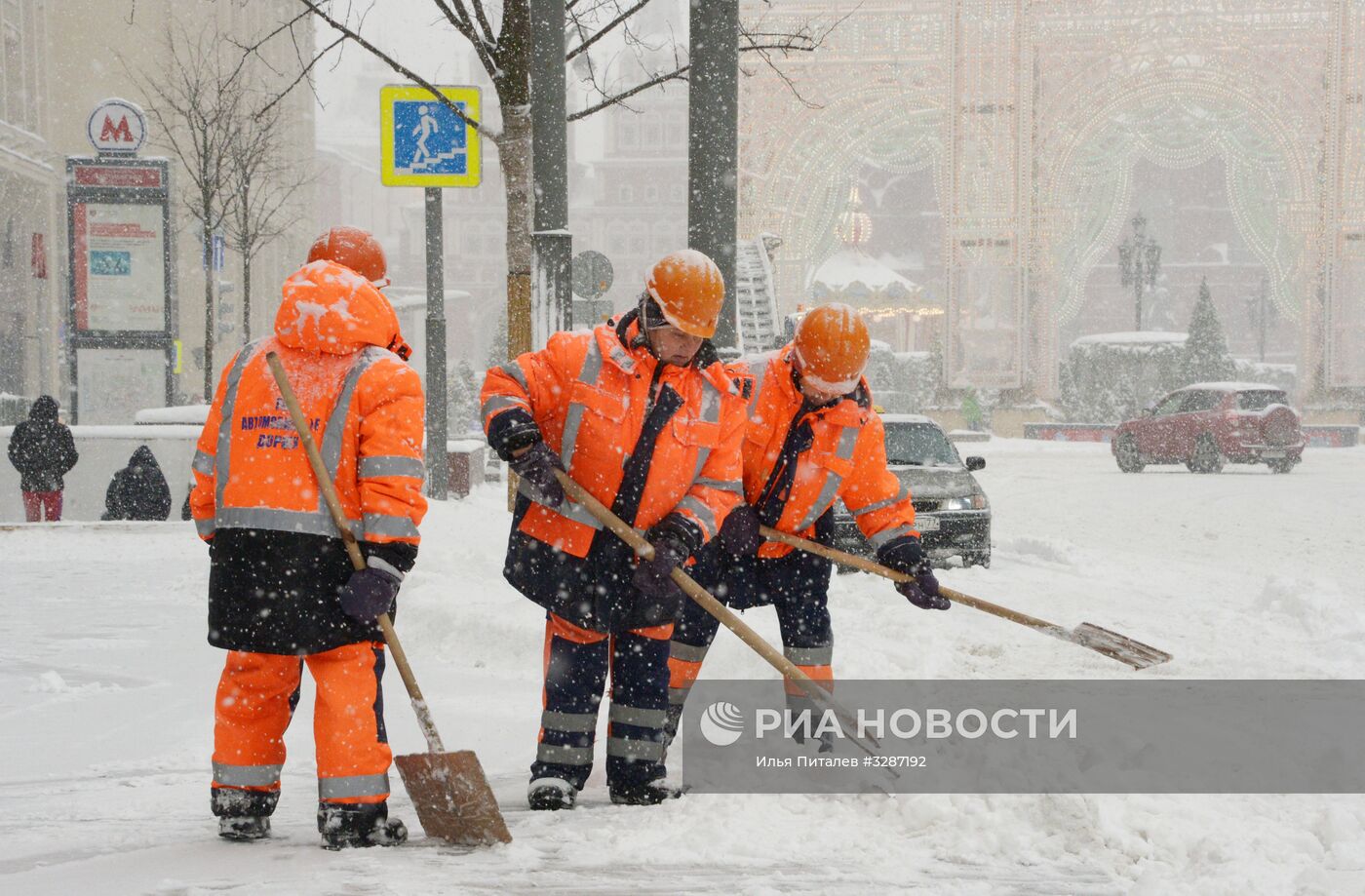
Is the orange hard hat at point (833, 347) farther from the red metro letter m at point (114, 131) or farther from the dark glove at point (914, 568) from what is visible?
the red metro letter m at point (114, 131)

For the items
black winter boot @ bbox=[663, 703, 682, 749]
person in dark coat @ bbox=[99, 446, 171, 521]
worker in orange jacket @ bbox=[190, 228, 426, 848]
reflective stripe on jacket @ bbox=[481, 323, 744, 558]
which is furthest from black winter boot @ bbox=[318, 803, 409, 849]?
person in dark coat @ bbox=[99, 446, 171, 521]

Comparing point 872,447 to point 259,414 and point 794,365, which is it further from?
point 259,414

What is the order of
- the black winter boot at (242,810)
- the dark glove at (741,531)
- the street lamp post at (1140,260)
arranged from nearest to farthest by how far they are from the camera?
the black winter boot at (242,810) → the dark glove at (741,531) → the street lamp post at (1140,260)

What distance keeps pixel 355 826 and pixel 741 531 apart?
5.26 feet

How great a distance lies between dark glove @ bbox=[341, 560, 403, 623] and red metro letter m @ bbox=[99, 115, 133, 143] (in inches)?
527

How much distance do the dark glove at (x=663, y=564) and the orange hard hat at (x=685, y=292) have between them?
567 millimetres

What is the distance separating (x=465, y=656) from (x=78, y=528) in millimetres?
5619

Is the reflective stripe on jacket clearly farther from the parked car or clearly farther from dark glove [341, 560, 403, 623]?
the parked car

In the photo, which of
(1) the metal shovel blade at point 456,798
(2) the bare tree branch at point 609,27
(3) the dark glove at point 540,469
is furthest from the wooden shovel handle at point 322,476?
(2) the bare tree branch at point 609,27

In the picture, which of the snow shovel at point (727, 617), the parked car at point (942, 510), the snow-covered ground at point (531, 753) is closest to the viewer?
the snow-covered ground at point (531, 753)

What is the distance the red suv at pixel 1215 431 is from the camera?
2211 cm

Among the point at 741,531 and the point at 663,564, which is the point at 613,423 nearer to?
the point at 663,564

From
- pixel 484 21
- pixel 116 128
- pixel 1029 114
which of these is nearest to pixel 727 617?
pixel 484 21
